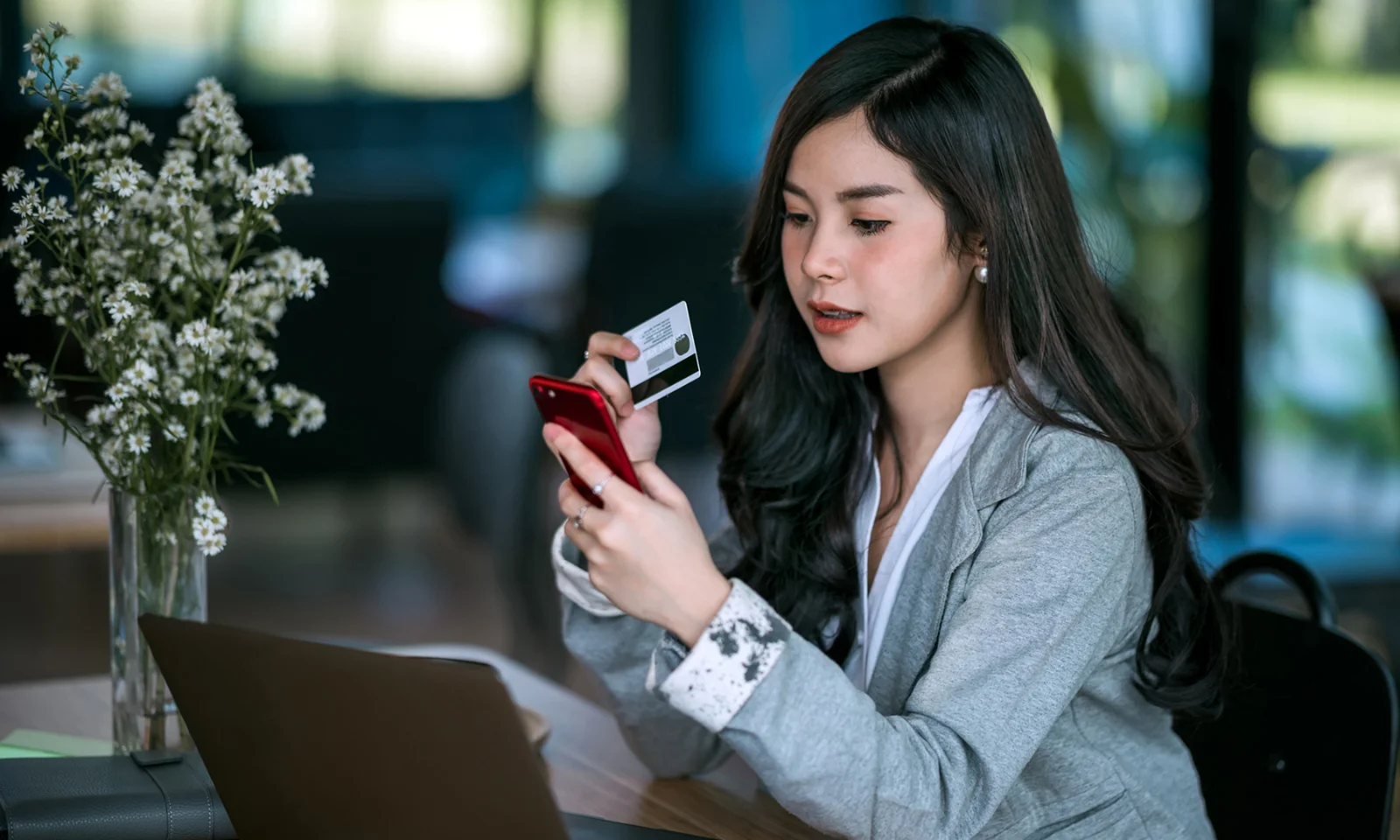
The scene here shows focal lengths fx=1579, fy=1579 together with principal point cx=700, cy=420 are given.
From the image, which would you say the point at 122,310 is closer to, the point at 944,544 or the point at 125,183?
the point at 125,183

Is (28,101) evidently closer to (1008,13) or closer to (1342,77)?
(1008,13)

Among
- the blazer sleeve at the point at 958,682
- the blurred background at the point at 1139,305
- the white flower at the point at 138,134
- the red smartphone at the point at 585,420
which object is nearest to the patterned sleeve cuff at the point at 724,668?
the blazer sleeve at the point at 958,682

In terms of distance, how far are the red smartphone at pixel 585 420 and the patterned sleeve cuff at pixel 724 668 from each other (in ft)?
0.35

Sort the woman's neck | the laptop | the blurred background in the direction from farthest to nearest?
the blurred background, the woman's neck, the laptop

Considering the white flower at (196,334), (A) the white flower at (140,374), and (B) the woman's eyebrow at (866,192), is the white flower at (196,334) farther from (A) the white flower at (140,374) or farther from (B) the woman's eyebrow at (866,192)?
(B) the woman's eyebrow at (866,192)

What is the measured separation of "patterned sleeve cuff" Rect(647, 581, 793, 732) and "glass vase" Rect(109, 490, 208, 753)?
1.45 feet

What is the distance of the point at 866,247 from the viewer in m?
1.18

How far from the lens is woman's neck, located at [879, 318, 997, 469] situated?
4.25 feet

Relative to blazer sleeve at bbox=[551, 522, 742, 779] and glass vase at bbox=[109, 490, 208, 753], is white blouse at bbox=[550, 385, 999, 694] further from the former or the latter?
glass vase at bbox=[109, 490, 208, 753]

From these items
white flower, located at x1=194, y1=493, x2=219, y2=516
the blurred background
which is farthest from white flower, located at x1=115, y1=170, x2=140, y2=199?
the blurred background

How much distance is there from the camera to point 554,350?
4.12 m

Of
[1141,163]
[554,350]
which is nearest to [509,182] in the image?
[554,350]

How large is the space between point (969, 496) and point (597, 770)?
375mm

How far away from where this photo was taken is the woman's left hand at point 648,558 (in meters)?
0.95
